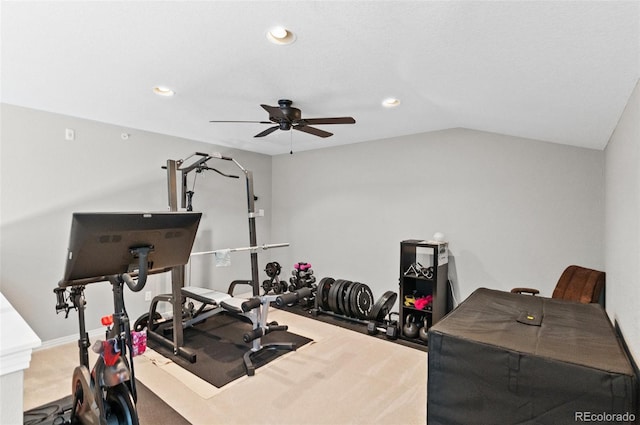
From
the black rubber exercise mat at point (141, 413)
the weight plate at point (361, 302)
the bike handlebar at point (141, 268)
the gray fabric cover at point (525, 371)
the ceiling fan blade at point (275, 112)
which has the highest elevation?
the ceiling fan blade at point (275, 112)

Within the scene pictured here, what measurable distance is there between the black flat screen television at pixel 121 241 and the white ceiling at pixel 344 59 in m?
1.03

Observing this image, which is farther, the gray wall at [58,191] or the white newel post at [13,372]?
the gray wall at [58,191]

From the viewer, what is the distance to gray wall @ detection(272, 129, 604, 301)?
3.10 metres

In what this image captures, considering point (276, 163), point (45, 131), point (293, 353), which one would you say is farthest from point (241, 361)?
point (276, 163)

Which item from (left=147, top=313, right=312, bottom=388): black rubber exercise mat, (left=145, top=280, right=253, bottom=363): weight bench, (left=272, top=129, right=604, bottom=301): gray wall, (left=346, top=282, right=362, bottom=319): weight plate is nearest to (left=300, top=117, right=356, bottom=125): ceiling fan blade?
(left=272, top=129, right=604, bottom=301): gray wall

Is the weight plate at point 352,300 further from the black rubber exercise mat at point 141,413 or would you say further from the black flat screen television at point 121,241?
the black flat screen television at point 121,241

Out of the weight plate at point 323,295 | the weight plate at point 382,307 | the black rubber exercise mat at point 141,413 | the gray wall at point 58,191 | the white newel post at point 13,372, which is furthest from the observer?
the weight plate at point 323,295

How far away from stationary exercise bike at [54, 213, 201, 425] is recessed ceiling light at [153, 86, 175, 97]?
1.47m

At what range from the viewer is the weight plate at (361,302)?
154 inches

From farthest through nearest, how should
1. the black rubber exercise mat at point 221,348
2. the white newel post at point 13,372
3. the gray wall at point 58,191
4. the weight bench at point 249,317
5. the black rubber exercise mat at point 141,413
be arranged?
the gray wall at point 58,191 → the weight bench at point 249,317 → the black rubber exercise mat at point 221,348 → the black rubber exercise mat at point 141,413 → the white newel post at point 13,372

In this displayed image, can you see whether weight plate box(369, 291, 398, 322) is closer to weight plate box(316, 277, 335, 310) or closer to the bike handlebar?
weight plate box(316, 277, 335, 310)

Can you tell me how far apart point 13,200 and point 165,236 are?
8.62ft

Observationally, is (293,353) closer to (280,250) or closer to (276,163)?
(280,250)

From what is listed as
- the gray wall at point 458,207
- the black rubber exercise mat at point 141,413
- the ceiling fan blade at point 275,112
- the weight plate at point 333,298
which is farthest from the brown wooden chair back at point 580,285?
the black rubber exercise mat at point 141,413
